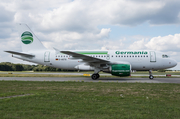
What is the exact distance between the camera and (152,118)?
5184 millimetres

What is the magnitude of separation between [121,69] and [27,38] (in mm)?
14768

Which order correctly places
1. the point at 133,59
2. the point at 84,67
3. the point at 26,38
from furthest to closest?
1. the point at 26,38
2. the point at 133,59
3. the point at 84,67

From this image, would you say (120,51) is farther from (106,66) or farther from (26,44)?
(26,44)

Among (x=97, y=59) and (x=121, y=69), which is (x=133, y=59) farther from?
(x=97, y=59)

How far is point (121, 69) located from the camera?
788 inches

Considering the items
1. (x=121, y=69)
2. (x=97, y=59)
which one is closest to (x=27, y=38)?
(x=97, y=59)

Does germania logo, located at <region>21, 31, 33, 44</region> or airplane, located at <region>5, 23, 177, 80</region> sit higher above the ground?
germania logo, located at <region>21, 31, 33, 44</region>

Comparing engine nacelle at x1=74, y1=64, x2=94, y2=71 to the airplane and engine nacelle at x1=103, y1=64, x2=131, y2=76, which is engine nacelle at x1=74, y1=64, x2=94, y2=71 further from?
engine nacelle at x1=103, y1=64, x2=131, y2=76

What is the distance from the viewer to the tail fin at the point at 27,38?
2439cm

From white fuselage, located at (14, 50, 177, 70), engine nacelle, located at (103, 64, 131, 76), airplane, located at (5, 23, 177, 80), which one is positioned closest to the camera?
engine nacelle, located at (103, 64, 131, 76)

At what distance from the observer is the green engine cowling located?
786 inches

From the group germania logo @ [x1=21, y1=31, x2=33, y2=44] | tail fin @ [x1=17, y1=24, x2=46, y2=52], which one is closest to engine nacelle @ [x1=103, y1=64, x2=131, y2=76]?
tail fin @ [x1=17, y1=24, x2=46, y2=52]

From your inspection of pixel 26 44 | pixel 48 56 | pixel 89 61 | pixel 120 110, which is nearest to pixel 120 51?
pixel 89 61

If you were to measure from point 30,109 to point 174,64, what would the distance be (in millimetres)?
21737
